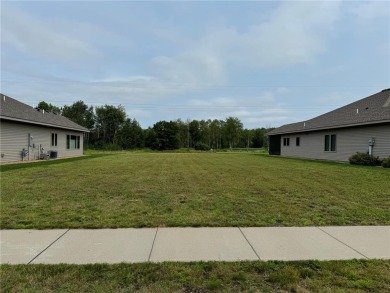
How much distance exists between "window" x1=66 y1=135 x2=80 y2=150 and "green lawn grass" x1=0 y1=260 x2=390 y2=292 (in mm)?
25534

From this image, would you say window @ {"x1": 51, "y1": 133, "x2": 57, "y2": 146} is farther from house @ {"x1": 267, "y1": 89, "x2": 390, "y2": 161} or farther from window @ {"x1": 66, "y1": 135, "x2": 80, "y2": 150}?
house @ {"x1": 267, "y1": 89, "x2": 390, "y2": 161}

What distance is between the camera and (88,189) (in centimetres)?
798

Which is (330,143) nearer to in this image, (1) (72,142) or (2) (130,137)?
(1) (72,142)

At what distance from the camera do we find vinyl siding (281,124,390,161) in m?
16.2

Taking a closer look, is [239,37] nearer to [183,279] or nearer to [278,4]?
[278,4]

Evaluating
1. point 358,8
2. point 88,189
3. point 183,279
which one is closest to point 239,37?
point 358,8

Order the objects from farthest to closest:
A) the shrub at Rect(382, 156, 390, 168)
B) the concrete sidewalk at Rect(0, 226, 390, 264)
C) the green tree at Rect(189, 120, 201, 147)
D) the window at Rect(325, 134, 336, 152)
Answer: the green tree at Rect(189, 120, 201, 147)
the window at Rect(325, 134, 336, 152)
the shrub at Rect(382, 156, 390, 168)
the concrete sidewalk at Rect(0, 226, 390, 264)

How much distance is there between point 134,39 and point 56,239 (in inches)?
808

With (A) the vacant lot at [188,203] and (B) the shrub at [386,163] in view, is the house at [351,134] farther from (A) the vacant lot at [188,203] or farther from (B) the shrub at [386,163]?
(A) the vacant lot at [188,203]

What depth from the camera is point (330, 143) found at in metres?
21.1

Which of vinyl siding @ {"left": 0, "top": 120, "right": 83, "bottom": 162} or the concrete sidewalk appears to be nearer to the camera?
the concrete sidewalk

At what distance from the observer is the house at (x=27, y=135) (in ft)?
55.1

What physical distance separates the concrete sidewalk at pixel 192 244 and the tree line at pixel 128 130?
4988 cm

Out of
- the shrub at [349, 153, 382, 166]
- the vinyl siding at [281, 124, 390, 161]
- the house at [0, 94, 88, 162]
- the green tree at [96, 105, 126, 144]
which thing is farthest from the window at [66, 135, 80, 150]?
the green tree at [96, 105, 126, 144]
